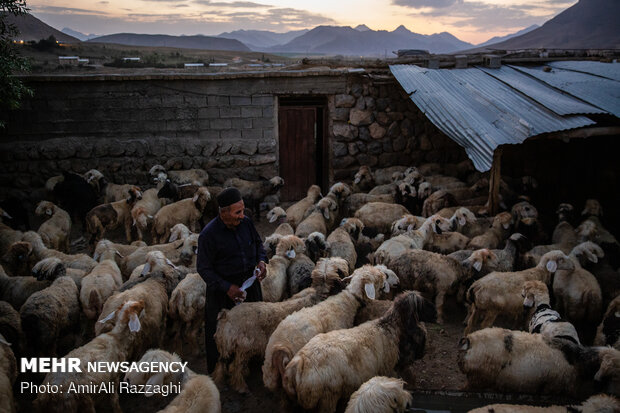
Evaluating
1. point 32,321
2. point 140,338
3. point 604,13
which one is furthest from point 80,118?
point 604,13

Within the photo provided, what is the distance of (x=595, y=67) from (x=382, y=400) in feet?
39.7

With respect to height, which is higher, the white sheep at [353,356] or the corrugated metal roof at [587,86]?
the corrugated metal roof at [587,86]

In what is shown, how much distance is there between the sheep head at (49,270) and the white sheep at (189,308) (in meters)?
1.93

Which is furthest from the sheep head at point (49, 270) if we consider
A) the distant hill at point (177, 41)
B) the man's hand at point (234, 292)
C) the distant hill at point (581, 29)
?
the distant hill at point (177, 41)

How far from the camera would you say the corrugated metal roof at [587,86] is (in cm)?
924

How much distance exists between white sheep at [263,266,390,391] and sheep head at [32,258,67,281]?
387cm

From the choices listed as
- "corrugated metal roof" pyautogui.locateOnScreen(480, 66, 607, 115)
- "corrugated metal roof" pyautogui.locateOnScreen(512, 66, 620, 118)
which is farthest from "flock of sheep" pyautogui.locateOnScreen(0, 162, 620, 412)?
"corrugated metal roof" pyautogui.locateOnScreen(512, 66, 620, 118)

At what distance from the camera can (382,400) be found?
11.5 feet

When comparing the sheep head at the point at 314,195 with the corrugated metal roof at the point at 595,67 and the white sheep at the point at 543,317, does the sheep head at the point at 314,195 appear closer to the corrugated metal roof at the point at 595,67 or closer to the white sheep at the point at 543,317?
the white sheep at the point at 543,317

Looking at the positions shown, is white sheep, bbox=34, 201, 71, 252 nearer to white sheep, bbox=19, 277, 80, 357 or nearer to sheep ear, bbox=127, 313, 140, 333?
white sheep, bbox=19, 277, 80, 357

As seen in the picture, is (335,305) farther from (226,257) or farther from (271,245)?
(271,245)

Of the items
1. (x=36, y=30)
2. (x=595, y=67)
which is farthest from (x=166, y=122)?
(x=36, y=30)

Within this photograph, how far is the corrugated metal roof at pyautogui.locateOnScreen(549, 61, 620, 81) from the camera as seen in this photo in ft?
36.0

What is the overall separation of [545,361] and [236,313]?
3.33 meters
